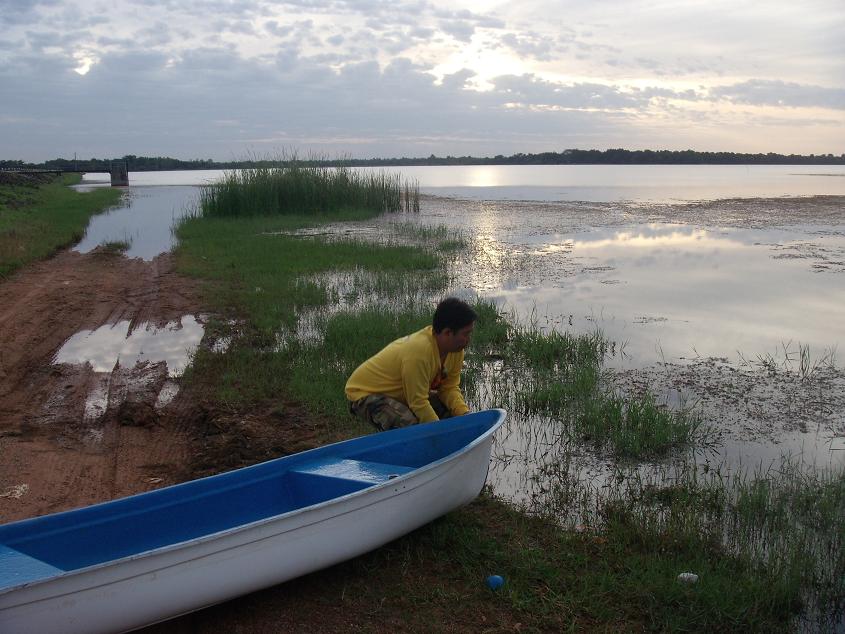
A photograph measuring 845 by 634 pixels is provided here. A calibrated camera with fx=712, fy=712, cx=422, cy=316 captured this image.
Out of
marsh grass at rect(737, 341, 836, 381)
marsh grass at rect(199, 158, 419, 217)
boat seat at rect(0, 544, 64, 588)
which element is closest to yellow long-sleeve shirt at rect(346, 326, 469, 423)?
boat seat at rect(0, 544, 64, 588)

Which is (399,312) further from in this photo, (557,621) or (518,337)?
(557,621)

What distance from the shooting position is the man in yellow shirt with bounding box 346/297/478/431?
397 centimetres

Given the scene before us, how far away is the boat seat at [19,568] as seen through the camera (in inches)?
111

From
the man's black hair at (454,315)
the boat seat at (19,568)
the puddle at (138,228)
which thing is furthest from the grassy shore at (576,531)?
the puddle at (138,228)

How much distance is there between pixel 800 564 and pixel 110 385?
18.5 ft

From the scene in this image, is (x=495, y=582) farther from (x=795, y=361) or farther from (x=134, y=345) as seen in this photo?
(x=134, y=345)

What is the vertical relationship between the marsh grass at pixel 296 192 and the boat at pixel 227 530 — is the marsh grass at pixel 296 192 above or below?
above

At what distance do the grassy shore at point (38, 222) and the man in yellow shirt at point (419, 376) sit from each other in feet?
32.0

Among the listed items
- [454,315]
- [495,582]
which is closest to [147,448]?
[454,315]

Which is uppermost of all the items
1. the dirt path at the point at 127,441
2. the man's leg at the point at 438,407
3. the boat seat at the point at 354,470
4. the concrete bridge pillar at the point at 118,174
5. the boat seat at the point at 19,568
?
the concrete bridge pillar at the point at 118,174

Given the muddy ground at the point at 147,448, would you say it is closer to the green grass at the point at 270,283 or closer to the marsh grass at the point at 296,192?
the green grass at the point at 270,283

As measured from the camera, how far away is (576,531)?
407 cm

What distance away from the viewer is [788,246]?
51.2 feet

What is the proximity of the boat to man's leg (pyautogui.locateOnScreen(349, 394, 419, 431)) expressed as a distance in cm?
17
